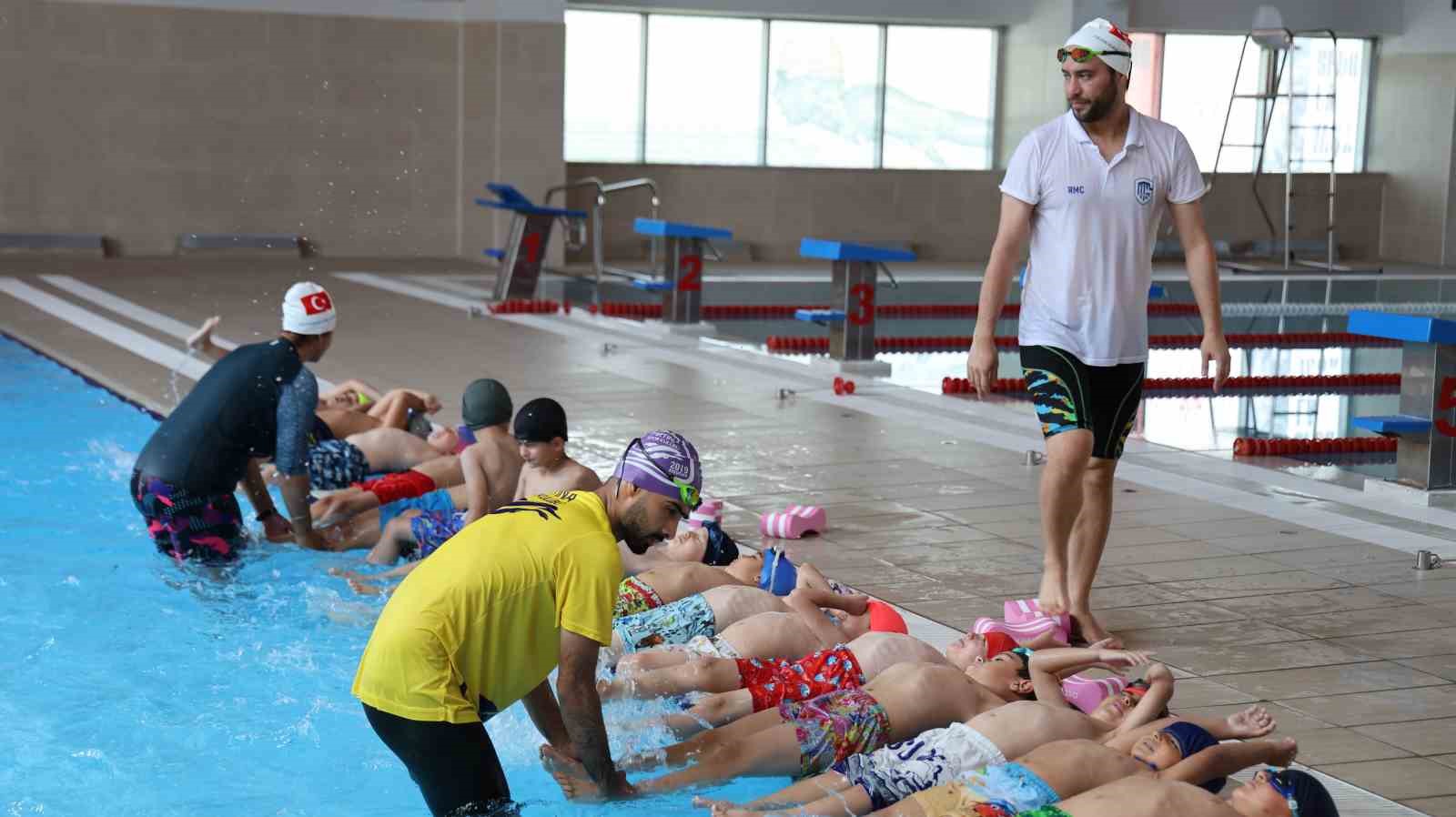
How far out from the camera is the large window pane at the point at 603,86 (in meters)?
20.9

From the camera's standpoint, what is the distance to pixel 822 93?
21.8 m

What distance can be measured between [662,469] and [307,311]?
2.78 meters

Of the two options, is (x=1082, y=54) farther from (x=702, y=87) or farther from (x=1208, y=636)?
(x=702, y=87)

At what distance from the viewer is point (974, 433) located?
8805 mm

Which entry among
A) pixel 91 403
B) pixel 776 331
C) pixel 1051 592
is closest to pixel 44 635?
pixel 1051 592

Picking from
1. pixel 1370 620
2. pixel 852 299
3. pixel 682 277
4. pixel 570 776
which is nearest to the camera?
pixel 570 776

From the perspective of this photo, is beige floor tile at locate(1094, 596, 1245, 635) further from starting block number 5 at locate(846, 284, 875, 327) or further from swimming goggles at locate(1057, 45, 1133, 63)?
starting block number 5 at locate(846, 284, 875, 327)

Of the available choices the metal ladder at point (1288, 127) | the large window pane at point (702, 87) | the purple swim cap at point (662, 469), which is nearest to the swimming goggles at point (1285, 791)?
the purple swim cap at point (662, 469)

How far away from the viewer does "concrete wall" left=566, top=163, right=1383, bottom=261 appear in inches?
814

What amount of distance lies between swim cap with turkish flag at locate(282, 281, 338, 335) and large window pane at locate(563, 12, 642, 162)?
50.7 feet

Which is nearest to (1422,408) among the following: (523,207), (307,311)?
(307,311)

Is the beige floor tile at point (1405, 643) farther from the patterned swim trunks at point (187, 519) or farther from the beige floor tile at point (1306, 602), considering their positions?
the patterned swim trunks at point (187, 519)

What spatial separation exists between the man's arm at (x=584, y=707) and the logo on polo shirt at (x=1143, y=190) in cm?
254

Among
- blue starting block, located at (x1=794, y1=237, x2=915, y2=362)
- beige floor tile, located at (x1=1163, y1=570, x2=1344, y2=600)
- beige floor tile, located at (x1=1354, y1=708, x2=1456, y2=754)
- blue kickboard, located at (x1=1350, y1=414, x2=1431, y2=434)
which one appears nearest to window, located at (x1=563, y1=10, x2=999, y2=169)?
blue starting block, located at (x1=794, y1=237, x2=915, y2=362)
